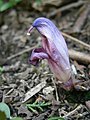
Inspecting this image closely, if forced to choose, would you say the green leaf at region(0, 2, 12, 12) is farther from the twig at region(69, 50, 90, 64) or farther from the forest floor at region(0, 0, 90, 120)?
the twig at region(69, 50, 90, 64)

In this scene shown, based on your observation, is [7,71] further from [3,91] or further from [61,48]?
[61,48]

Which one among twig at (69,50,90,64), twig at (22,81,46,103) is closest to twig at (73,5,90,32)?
twig at (69,50,90,64)

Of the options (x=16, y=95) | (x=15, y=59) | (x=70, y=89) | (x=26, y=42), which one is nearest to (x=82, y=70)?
A: (x=70, y=89)

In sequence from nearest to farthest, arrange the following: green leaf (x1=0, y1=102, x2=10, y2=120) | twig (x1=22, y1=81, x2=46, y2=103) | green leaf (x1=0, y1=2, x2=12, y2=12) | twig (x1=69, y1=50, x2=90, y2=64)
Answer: green leaf (x1=0, y1=102, x2=10, y2=120) < twig (x1=22, y1=81, x2=46, y2=103) < twig (x1=69, y1=50, x2=90, y2=64) < green leaf (x1=0, y1=2, x2=12, y2=12)

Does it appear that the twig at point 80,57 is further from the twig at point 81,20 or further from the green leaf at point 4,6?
the green leaf at point 4,6

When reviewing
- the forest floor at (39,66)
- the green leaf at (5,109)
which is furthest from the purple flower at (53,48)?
the green leaf at (5,109)

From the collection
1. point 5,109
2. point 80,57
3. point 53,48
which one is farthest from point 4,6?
→ point 5,109

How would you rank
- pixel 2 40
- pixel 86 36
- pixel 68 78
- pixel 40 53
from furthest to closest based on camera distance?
pixel 2 40 → pixel 86 36 → pixel 68 78 → pixel 40 53

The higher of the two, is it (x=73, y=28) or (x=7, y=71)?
(x=73, y=28)
